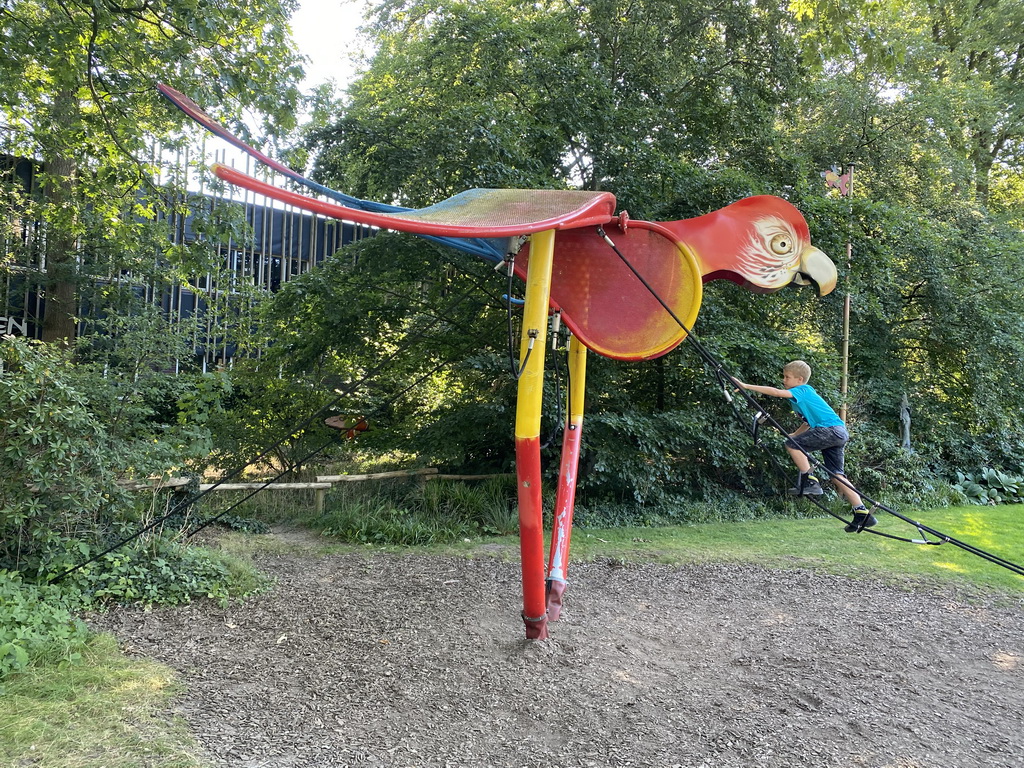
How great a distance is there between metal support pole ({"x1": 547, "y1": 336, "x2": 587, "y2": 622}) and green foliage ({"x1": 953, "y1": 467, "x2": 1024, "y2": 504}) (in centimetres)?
865

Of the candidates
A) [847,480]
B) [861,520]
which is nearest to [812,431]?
[847,480]

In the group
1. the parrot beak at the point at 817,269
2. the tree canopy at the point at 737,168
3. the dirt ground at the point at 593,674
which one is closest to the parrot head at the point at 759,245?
the parrot beak at the point at 817,269

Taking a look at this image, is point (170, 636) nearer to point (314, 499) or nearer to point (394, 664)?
point (394, 664)

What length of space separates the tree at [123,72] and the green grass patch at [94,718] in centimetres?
328

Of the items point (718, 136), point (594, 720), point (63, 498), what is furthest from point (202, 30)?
point (718, 136)

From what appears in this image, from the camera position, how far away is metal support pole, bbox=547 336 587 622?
4543 mm

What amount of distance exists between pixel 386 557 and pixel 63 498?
2.84 metres

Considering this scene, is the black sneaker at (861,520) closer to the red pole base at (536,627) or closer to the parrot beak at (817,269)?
the parrot beak at (817,269)

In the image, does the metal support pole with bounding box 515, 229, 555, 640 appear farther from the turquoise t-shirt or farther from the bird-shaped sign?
the bird-shaped sign

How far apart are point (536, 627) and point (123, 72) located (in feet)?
20.9

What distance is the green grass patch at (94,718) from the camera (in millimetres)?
2857

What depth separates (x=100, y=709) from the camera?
10.7 feet

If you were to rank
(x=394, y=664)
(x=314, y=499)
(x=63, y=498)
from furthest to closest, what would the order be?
(x=314, y=499), (x=63, y=498), (x=394, y=664)

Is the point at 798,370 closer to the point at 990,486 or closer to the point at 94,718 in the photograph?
the point at 94,718
